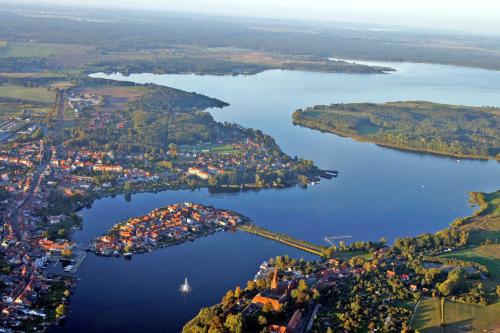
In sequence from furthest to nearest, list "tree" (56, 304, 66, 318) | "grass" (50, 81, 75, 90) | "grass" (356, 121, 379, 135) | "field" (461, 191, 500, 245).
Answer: "grass" (50, 81, 75, 90) → "grass" (356, 121, 379, 135) → "field" (461, 191, 500, 245) → "tree" (56, 304, 66, 318)

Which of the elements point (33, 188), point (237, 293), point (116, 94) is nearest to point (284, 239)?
point (237, 293)

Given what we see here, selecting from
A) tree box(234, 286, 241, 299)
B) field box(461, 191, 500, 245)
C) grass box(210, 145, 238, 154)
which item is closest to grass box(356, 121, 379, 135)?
grass box(210, 145, 238, 154)

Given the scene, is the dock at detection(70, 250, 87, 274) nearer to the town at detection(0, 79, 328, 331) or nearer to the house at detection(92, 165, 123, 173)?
the town at detection(0, 79, 328, 331)

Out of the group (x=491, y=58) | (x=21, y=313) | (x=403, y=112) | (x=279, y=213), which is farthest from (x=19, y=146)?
(x=491, y=58)

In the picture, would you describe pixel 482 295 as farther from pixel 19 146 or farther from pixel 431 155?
pixel 19 146

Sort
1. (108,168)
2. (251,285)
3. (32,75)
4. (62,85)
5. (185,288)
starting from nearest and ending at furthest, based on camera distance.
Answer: (251,285)
(185,288)
(108,168)
(62,85)
(32,75)

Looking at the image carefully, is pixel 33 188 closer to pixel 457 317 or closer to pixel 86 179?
pixel 86 179

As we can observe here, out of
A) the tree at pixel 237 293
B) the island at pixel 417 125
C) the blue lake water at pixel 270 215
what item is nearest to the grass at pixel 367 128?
the island at pixel 417 125
